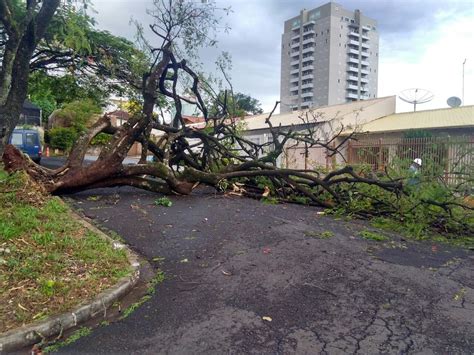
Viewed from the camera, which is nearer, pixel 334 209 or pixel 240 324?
pixel 240 324

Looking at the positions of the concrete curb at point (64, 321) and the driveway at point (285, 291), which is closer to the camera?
the concrete curb at point (64, 321)

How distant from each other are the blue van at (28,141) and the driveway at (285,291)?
16.3 m

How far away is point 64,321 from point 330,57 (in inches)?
3925

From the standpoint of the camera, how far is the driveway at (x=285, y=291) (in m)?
3.02

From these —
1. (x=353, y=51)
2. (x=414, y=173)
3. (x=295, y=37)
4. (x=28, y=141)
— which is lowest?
(x=414, y=173)

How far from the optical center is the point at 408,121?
21.6m

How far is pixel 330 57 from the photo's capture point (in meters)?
95.4

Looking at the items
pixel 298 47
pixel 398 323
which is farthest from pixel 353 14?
pixel 398 323

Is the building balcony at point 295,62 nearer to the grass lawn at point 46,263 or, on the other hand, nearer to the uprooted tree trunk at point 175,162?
the uprooted tree trunk at point 175,162

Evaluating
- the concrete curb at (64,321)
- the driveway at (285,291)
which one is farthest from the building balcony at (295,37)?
the concrete curb at (64,321)

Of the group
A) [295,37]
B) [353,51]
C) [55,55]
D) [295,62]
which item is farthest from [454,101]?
[295,37]

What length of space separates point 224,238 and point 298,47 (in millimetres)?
104291

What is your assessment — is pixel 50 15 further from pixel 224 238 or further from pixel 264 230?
pixel 264 230

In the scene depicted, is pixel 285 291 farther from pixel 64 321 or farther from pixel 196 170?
pixel 196 170
